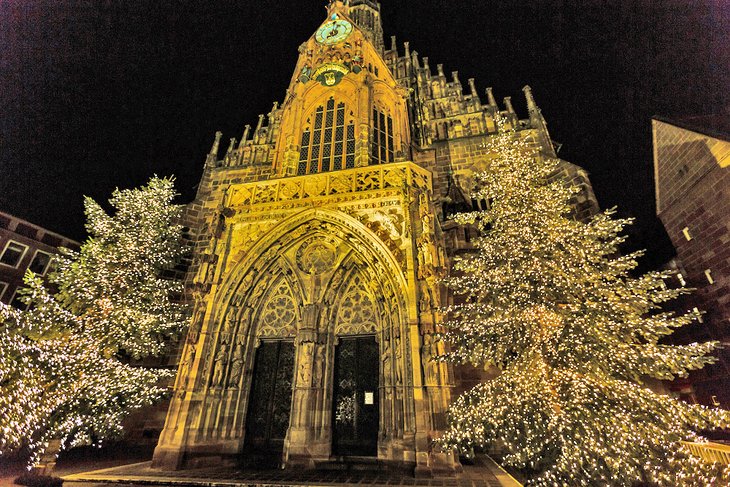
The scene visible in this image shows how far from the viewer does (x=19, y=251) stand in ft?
64.9

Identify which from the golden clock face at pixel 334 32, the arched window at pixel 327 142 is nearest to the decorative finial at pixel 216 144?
the arched window at pixel 327 142

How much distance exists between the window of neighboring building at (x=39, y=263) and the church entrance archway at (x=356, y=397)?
74.6 feet

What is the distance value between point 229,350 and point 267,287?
231 centimetres

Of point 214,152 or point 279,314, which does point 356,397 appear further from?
point 214,152

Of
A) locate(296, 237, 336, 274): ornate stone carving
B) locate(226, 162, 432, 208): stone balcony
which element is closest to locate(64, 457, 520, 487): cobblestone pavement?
locate(296, 237, 336, 274): ornate stone carving

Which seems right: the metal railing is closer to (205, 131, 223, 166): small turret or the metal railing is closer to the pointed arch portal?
the pointed arch portal

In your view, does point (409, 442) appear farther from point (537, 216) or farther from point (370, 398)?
point (537, 216)

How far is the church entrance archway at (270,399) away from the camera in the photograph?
9.15 meters

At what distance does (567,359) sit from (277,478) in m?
6.56

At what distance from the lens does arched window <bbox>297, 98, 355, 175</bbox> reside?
13.2m

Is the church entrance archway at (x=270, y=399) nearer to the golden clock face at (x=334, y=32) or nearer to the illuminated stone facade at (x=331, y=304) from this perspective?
the illuminated stone facade at (x=331, y=304)

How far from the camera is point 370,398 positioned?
9039 mm

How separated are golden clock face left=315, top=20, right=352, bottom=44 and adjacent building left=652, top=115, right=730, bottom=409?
50.3 feet

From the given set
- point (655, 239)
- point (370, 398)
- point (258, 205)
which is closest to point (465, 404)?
point (370, 398)
